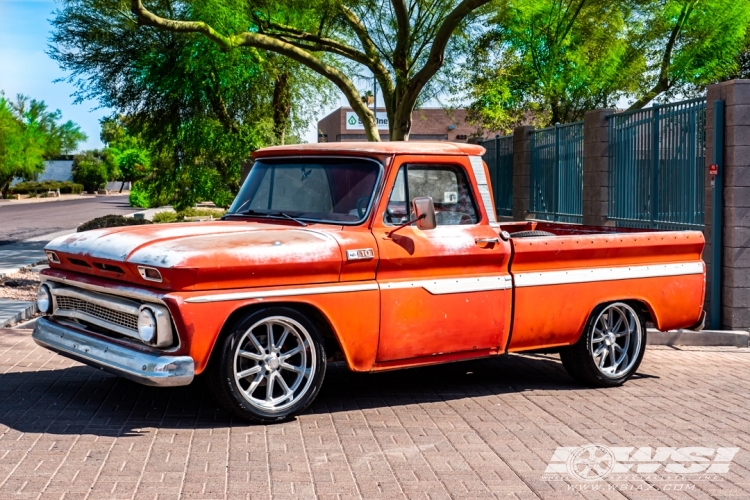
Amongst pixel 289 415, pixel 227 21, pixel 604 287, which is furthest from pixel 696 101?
pixel 227 21

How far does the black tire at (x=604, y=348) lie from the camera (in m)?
8.31

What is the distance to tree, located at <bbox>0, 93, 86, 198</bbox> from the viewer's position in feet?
275

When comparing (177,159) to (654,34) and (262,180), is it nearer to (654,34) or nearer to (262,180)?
(654,34)

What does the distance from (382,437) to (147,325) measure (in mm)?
1665

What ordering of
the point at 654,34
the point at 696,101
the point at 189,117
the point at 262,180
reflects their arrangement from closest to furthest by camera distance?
the point at 262,180, the point at 696,101, the point at 189,117, the point at 654,34

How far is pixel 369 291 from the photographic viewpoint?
712 cm

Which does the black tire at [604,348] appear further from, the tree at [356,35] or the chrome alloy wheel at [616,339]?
the tree at [356,35]

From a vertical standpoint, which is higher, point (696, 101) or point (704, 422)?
point (696, 101)

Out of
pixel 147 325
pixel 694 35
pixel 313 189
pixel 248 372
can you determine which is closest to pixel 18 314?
pixel 313 189

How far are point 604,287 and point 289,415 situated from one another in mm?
2926

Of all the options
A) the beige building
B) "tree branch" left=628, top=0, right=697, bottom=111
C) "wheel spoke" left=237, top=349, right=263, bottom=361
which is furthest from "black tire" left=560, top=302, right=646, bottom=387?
the beige building

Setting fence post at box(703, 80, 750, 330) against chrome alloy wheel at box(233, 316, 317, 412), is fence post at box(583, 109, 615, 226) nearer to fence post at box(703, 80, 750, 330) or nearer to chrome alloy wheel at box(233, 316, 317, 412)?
fence post at box(703, 80, 750, 330)

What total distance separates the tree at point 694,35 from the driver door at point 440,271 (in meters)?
21.0
